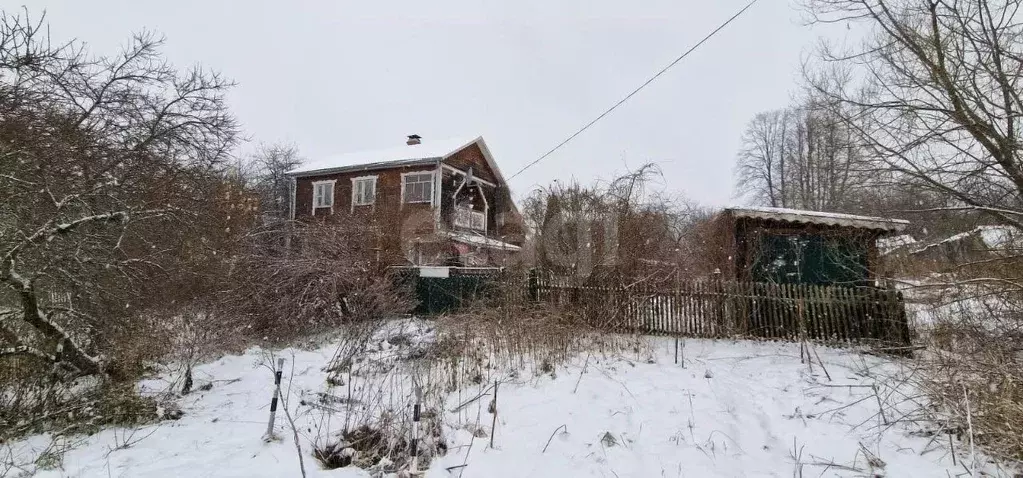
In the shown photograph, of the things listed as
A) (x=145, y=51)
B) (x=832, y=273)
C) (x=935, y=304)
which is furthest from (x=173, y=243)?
(x=832, y=273)

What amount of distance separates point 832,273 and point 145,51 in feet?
48.3

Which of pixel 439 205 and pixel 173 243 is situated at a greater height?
pixel 439 205

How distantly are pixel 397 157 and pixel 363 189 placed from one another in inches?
86.9

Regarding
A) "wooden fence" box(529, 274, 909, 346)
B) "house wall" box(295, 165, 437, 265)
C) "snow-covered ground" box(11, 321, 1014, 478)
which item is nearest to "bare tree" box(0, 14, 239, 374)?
"snow-covered ground" box(11, 321, 1014, 478)

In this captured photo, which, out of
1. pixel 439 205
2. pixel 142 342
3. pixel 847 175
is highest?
pixel 439 205

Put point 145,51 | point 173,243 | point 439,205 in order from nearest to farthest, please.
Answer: point 173,243 → point 145,51 → point 439,205

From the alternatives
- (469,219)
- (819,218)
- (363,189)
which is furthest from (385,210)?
(819,218)

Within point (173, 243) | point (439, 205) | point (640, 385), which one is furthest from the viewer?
point (439, 205)

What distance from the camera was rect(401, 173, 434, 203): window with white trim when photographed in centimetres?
2128

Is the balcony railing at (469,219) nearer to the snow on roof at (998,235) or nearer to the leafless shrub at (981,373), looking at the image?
the snow on roof at (998,235)

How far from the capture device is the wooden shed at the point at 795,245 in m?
10.0

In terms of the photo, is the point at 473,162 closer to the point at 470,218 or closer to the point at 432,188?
the point at 470,218

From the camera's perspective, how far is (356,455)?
14.3 feet

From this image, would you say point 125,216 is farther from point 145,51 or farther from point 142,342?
point 145,51
